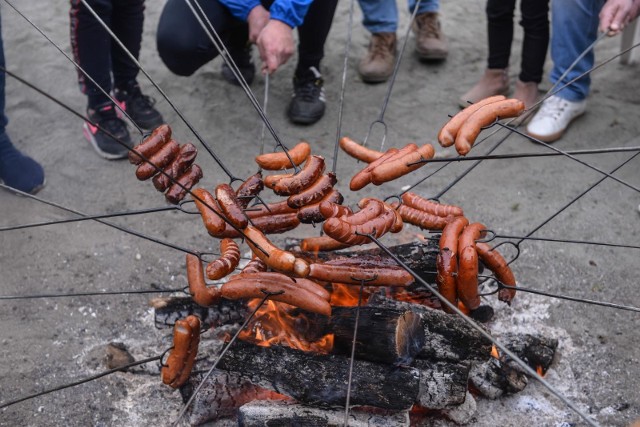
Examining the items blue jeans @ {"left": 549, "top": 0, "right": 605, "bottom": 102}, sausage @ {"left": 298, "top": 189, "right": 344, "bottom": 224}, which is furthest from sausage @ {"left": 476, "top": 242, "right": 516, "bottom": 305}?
blue jeans @ {"left": 549, "top": 0, "right": 605, "bottom": 102}

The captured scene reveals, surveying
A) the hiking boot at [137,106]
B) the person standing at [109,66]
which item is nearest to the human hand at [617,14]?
the person standing at [109,66]

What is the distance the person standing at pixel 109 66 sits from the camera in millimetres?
4348

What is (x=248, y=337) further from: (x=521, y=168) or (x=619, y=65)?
(x=619, y=65)

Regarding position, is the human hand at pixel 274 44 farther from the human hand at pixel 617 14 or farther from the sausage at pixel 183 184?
the human hand at pixel 617 14

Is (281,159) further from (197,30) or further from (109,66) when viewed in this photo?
(109,66)

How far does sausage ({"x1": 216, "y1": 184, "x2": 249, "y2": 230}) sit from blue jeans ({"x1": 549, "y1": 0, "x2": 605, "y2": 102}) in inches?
128

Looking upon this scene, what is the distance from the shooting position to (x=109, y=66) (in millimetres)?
4598

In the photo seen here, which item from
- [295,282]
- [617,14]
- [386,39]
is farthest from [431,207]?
[386,39]

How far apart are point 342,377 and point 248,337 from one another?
1.69 ft

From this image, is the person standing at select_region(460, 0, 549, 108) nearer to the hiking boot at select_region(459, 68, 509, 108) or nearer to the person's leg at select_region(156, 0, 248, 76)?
the hiking boot at select_region(459, 68, 509, 108)

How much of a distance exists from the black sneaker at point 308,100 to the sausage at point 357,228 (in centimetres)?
275

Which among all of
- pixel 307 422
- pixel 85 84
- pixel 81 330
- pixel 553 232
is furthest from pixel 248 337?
pixel 85 84

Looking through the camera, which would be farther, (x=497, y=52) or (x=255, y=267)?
(x=497, y=52)

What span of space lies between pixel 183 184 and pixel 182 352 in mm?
709
